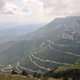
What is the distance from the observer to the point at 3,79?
63156 mm

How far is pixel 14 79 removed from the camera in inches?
2547

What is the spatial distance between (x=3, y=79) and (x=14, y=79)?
4030 mm
